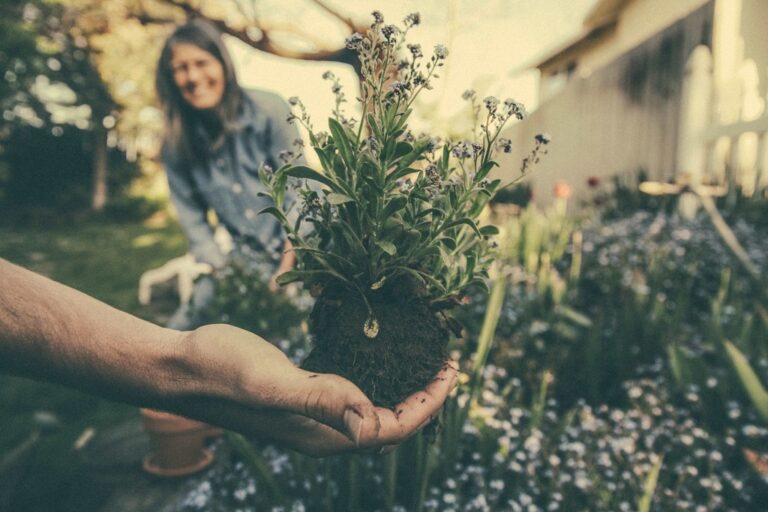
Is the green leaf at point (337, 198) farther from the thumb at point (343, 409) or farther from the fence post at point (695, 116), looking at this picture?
the fence post at point (695, 116)

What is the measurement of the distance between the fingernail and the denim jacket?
213 centimetres

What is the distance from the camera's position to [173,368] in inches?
39.4

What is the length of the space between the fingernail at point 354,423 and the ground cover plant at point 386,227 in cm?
21

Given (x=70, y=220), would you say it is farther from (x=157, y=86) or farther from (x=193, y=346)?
(x=193, y=346)

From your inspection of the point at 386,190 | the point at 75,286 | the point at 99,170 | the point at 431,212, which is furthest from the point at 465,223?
the point at 99,170

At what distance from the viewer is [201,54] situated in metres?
2.76

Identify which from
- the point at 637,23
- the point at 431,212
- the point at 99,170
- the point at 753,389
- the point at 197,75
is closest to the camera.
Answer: the point at 431,212

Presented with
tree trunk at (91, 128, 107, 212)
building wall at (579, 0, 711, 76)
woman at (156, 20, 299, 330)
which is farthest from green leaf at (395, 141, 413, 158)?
tree trunk at (91, 128, 107, 212)

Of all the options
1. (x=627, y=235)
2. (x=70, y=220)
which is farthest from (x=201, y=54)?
(x=70, y=220)

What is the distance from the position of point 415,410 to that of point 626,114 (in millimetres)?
6018

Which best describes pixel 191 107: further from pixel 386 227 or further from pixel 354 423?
pixel 354 423

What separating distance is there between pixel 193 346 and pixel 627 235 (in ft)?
12.6

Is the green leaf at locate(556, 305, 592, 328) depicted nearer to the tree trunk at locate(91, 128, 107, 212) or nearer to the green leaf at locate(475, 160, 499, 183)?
the green leaf at locate(475, 160, 499, 183)

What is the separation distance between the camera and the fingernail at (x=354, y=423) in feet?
2.82
